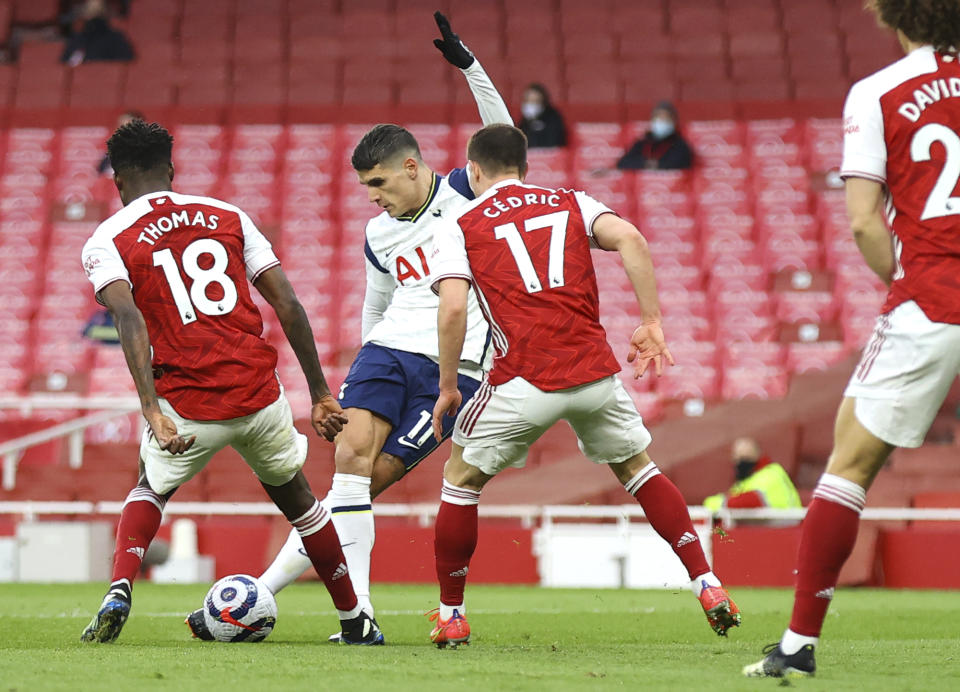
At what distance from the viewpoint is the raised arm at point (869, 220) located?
148 inches

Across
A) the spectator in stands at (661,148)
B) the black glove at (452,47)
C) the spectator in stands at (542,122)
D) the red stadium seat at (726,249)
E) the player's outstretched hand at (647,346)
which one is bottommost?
the player's outstretched hand at (647,346)

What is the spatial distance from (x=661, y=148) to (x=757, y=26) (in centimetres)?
299

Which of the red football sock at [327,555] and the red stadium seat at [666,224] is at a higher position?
the red stadium seat at [666,224]

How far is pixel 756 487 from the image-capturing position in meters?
11.2

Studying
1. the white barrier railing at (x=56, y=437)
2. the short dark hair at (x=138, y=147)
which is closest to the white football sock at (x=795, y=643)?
the short dark hair at (x=138, y=147)

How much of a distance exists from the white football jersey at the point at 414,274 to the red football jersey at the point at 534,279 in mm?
993

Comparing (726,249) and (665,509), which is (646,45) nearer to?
(726,249)

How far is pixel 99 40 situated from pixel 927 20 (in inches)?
620

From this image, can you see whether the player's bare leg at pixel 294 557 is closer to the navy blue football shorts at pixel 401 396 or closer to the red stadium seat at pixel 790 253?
the navy blue football shorts at pixel 401 396

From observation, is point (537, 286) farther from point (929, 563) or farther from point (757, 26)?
point (757, 26)

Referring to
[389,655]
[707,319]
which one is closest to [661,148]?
[707,319]

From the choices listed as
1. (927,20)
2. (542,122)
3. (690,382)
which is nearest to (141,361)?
(927,20)

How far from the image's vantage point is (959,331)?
3.72 meters

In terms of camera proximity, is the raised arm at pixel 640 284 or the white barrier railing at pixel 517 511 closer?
the raised arm at pixel 640 284
